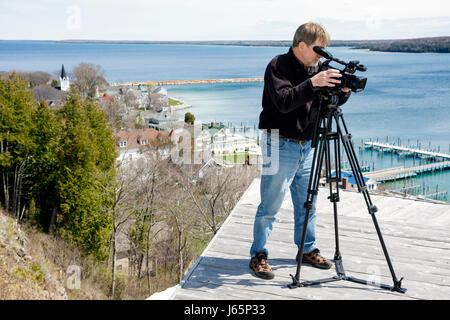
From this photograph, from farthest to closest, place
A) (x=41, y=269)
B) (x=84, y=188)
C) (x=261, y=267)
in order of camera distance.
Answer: (x=84, y=188) → (x=41, y=269) → (x=261, y=267)

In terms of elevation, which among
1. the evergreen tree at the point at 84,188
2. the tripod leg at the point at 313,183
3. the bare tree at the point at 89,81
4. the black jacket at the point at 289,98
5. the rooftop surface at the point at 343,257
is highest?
the bare tree at the point at 89,81

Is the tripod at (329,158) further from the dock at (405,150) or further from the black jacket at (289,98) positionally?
the dock at (405,150)

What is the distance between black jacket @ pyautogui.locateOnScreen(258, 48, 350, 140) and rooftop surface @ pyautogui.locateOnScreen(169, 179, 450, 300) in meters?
1.02

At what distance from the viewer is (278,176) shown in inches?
111

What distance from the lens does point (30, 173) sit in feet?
60.4

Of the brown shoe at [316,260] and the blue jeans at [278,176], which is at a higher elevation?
the blue jeans at [278,176]

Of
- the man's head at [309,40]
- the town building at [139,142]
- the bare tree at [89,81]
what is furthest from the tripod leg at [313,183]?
the bare tree at [89,81]

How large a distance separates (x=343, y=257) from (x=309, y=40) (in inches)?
66.9

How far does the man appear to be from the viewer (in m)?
2.51

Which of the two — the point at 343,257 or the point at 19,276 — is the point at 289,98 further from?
the point at 19,276

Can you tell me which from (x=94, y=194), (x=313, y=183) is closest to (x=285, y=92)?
(x=313, y=183)

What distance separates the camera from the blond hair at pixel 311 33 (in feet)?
8.29

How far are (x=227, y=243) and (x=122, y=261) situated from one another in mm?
16514

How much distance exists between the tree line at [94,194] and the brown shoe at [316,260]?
12.1 meters
